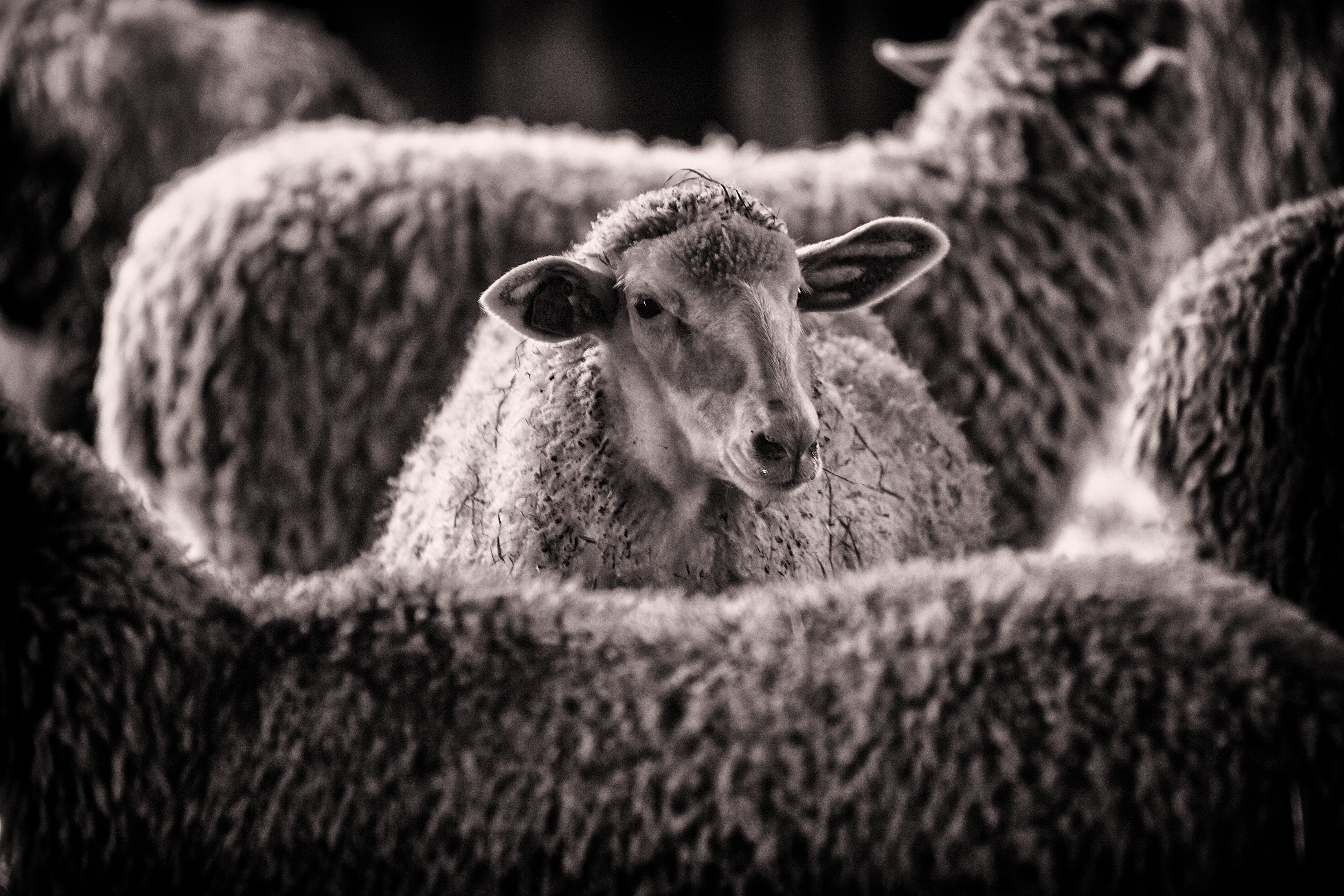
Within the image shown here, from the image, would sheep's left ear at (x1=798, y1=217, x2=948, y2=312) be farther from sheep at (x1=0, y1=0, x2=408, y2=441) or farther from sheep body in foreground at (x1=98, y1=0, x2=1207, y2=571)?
sheep at (x1=0, y1=0, x2=408, y2=441)

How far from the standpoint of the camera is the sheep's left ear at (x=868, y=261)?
2.39 meters

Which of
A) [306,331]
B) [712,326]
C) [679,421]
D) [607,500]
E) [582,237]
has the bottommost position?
[306,331]

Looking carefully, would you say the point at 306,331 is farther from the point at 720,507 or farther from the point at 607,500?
the point at 720,507

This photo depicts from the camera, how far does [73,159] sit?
4691mm

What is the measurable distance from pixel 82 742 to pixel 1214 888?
1.41 m

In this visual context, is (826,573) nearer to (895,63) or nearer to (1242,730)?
(1242,730)

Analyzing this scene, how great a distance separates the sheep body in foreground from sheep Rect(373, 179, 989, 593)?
81cm

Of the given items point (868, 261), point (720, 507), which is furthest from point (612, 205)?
point (720, 507)

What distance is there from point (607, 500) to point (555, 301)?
13.0 inches

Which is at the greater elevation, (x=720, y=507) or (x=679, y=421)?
(x=679, y=421)

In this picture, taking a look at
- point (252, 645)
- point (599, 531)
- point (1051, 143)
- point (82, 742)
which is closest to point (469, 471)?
point (599, 531)

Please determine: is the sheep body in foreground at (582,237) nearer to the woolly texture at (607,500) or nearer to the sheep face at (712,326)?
the woolly texture at (607,500)

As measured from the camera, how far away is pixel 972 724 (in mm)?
1753

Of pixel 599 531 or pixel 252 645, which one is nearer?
pixel 252 645
